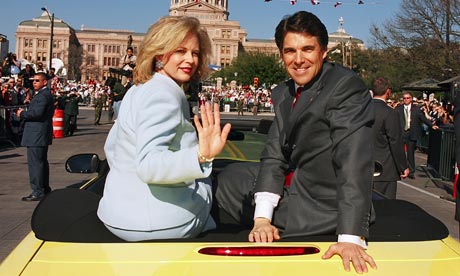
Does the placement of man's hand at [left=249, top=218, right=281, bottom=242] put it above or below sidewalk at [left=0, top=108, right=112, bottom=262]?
above

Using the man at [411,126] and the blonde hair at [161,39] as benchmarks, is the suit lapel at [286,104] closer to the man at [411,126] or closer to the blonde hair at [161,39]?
the blonde hair at [161,39]

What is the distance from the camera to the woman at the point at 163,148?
229 centimetres

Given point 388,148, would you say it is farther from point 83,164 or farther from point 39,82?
point 39,82

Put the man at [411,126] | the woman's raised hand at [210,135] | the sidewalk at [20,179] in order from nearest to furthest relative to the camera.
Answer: the woman's raised hand at [210,135] → the sidewalk at [20,179] → the man at [411,126]

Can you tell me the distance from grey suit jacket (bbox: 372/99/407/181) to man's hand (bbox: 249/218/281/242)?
3.68 metres

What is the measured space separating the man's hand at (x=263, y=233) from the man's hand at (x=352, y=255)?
15.6 inches

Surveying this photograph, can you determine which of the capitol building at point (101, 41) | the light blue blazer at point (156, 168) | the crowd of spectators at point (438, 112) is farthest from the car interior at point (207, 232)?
the capitol building at point (101, 41)

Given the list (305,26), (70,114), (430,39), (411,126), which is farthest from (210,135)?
(430,39)

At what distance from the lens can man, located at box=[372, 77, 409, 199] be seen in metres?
6.12

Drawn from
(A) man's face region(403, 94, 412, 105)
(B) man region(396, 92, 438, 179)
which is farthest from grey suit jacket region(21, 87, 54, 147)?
(A) man's face region(403, 94, 412, 105)

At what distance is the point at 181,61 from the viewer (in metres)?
2.63

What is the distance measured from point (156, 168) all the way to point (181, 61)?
0.61m

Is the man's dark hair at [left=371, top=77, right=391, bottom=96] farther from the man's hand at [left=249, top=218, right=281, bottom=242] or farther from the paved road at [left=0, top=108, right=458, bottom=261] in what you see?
the man's hand at [left=249, top=218, right=281, bottom=242]

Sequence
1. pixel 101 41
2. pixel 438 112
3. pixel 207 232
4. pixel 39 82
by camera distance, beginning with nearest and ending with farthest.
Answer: pixel 207 232
pixel 39 82
pixel 438 112
pixel 101 41
